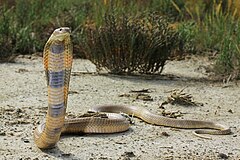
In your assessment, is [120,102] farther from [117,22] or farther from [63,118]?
[63,118]

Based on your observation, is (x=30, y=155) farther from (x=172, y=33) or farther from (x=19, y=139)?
(x=172, y=33)

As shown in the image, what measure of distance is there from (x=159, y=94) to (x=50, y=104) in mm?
3573

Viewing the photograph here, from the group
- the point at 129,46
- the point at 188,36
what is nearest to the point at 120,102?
the point at 129,46

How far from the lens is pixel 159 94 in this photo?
28.4ft

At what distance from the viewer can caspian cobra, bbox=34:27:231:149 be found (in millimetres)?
5016

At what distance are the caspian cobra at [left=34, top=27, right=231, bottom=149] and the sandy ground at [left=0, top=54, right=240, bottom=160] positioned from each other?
71mm

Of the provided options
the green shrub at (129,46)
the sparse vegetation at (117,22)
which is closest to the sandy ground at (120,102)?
the green shrub at (129,46)

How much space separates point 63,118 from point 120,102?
2853mm

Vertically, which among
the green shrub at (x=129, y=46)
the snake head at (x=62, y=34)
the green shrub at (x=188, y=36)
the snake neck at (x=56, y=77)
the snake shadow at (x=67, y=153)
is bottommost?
the green shrub at (x=188, y=36)

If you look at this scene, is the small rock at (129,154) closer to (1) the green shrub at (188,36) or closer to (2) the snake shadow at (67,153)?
(2) the snake shadow at (67,153)

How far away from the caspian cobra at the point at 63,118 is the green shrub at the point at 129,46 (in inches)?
109

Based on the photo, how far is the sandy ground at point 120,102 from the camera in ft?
19.1

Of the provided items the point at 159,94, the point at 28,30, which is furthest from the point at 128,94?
the point at 28,30

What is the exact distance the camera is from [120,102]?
8.11 meters
